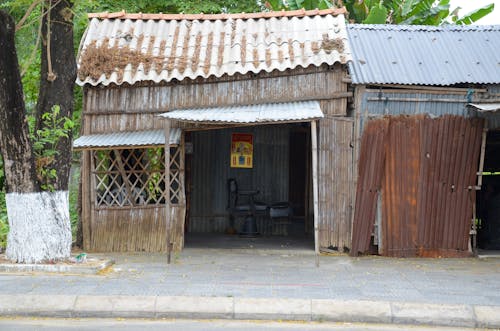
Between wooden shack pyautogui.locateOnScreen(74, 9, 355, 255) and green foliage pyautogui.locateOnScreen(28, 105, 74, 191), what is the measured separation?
4.90ft

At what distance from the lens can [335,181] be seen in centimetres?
1142

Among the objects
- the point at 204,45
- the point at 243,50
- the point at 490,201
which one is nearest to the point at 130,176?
the point at 204,45

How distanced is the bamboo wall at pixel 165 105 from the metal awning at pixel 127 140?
0.22m

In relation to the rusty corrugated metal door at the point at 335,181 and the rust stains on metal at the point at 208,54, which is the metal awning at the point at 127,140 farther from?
the rusty corrugated metal door at the point at 335,181

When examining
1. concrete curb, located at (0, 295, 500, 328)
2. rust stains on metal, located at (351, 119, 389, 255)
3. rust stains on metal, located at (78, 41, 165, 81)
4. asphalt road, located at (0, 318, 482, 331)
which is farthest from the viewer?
rust stains on metal, located at (78, 41, 165, 81)

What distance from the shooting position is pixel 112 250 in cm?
1159

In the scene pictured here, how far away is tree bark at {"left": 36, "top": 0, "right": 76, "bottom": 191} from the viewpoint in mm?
9352

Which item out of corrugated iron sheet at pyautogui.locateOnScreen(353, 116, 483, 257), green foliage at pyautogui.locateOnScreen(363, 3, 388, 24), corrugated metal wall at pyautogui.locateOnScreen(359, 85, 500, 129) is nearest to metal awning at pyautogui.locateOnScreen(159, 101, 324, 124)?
corrugated metal wall at pyautogui.locateOnScreen(359, 85, 500, 129)

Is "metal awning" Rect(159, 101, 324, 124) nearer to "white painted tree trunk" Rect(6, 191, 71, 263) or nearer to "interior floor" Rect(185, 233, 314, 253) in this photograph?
"white painted tree trunk" Rect(6, 191, 71, 263)

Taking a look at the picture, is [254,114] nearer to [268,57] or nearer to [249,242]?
[268,57]

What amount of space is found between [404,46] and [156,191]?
5736 mm

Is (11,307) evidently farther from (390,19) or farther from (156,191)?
(390,19)

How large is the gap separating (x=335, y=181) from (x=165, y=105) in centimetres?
353

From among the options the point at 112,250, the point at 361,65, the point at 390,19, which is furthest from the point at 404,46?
the point at 112,250
